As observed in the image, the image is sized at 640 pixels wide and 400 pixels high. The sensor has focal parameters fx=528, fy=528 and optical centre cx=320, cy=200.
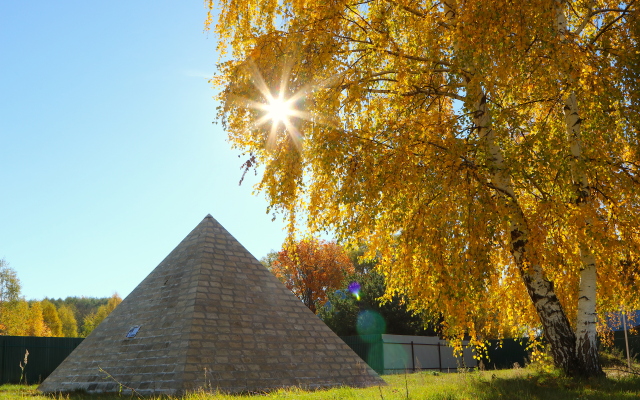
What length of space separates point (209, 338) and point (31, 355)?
14957 millimetres

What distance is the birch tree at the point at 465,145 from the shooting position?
9.09m

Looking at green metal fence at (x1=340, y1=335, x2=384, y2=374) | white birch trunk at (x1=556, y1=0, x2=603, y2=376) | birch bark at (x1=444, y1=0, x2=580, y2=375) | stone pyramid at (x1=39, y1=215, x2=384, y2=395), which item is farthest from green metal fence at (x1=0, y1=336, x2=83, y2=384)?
white birch trunk at (x1=556, y1=0, x2=603, y2=376)

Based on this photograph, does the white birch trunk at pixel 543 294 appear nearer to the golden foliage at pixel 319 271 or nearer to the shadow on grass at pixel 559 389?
the shadow on grass at pixel 559 389

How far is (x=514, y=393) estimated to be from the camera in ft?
31.8

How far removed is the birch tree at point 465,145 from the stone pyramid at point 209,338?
12.9ft

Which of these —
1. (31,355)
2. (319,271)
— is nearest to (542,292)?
(31,355)

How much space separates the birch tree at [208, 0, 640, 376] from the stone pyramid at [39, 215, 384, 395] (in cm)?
392

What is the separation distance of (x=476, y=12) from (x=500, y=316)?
811 cm

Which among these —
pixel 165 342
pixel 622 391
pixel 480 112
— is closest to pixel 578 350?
pixel 622 391

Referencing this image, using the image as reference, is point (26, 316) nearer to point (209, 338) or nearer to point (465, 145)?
point (209, 338)

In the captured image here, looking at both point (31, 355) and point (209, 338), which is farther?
point (31, 355)

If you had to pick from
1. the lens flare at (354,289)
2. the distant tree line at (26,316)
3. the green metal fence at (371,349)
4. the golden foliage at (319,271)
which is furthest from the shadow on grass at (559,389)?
the distant tree line at (26,316)

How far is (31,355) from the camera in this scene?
78.1ft

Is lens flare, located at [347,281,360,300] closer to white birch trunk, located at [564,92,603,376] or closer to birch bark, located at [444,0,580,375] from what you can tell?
birch bark, located at [444,0,580,375]
